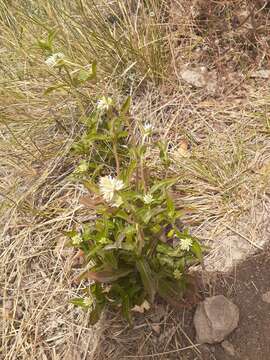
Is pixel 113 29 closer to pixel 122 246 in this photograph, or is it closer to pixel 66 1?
pixel 66 1

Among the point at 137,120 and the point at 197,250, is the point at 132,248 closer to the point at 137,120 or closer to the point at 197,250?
the point at 197,250

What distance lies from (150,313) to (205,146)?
2.17 feet

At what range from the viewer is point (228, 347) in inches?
52.9

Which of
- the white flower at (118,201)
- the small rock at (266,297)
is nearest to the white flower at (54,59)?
the white flower at (118,201)

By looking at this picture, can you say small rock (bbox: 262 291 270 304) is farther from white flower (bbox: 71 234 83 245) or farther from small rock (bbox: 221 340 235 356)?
white flower (bbox: 71 234 83 245)

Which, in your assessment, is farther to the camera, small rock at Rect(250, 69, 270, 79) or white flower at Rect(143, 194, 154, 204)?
small rock at Rect(250, 69, 270, 79)

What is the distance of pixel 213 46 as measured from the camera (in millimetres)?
1877

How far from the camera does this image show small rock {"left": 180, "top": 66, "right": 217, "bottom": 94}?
1.81m

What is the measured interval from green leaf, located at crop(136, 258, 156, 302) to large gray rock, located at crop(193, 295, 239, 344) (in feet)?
0.87

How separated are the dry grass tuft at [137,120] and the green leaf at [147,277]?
0.83 ft

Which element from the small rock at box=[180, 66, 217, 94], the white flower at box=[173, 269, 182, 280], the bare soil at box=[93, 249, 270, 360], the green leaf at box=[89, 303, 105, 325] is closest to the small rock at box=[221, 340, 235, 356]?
the bare soil at box=[93, 249, 270, 360]

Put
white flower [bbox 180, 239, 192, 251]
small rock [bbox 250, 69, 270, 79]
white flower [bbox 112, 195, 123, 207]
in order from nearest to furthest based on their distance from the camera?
1. white flower [bbox 112, 195, 123, 207]
2. white flower [bbox 180, 239, 192, 251]
3. small rock [bbox 250, 69, 270, 79]

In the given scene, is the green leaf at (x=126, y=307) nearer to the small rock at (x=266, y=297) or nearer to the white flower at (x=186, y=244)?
the white flower at (x=186, y=244)

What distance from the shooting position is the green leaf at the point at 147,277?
118 centimetres
